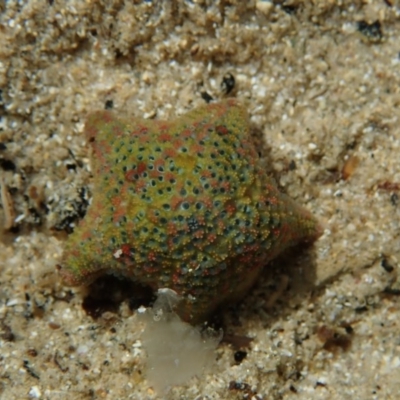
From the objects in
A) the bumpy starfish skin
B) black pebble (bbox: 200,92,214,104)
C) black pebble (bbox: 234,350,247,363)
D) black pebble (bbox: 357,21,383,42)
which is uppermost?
black pebble (bbox: 357,21,383,42)

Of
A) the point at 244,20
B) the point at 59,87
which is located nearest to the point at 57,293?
the point at 59,87

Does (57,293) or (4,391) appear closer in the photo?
(4,391)

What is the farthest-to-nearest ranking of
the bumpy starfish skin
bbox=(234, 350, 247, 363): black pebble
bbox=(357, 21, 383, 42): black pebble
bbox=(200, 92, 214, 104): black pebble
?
bbox=(357, 21, 383, 42): black pebble
bbox=(200, 92, 214, 104): black pebble
bbox=(234, 350, 247, 363): black pebble
the bumpy starfish skin

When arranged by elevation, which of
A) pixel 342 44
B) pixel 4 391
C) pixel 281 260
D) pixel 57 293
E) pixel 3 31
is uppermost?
pixel 342 44

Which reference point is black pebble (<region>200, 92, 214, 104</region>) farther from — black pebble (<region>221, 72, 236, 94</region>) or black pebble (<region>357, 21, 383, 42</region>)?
black pebble (<region>357, 21, 383, 42</region>)

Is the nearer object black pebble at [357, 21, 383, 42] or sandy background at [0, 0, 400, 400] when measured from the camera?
sandy background at [0, 0, 400, 400]

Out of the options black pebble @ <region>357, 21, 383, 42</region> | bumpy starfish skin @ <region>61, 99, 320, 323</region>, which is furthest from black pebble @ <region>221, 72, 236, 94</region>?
black pebble @ <region>357, 21, 383, 42</region>

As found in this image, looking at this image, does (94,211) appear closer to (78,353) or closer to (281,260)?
(78,353)

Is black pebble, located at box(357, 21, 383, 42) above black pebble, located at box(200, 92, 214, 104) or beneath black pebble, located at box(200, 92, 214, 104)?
above
